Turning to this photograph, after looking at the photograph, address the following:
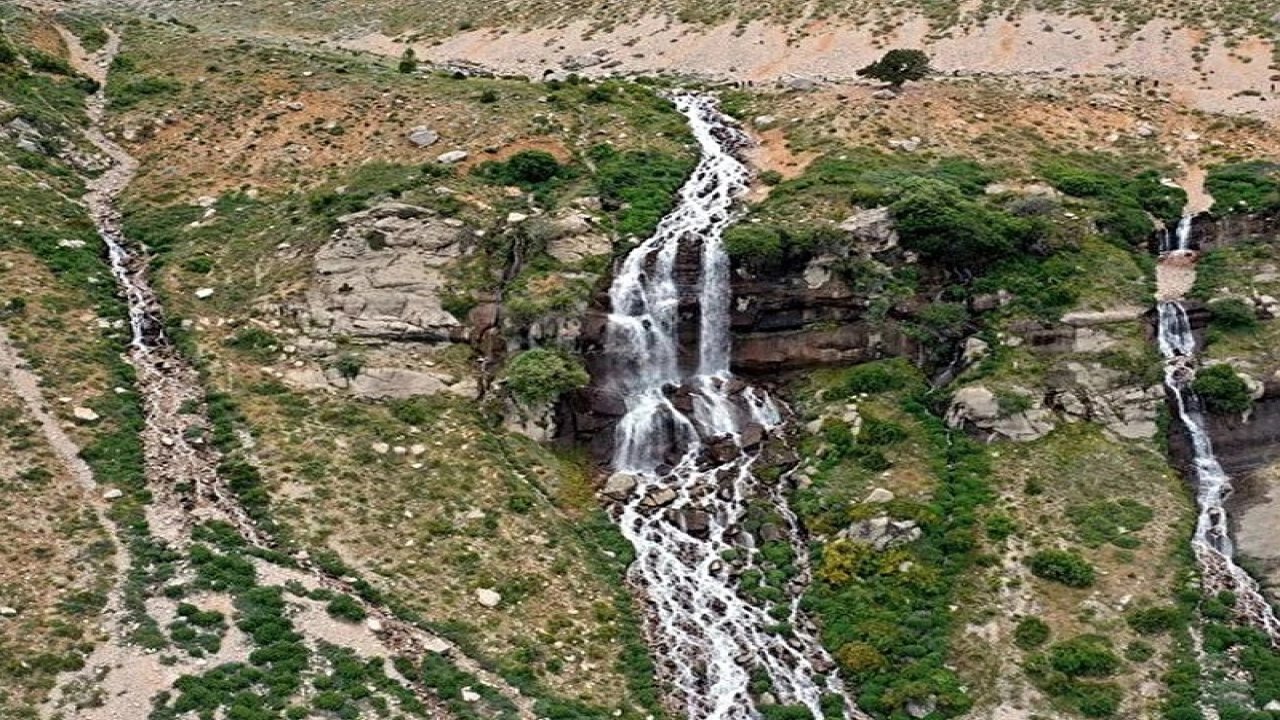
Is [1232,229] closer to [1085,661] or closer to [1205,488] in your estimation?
[1205,488]

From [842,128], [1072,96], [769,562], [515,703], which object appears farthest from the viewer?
[1072,96]

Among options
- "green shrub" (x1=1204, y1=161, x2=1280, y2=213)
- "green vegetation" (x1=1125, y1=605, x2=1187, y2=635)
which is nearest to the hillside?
"green vegetation" (x1=1125, y1=605, x2=1187, y2=635)

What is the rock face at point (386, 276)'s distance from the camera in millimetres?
59594

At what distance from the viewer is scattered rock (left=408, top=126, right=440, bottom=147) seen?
7488 centimetres

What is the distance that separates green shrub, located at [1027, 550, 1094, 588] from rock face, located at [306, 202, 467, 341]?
2833 centimetres

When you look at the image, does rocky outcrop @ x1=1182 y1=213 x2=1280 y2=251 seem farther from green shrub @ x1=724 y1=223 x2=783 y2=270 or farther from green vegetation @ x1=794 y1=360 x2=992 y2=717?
green shrub @ x1=724 y1=223 x2=783 y2=270

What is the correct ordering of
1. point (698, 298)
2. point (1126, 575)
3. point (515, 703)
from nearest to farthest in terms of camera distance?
point (515, 703)
point (1126, 575)
point (698, 298)

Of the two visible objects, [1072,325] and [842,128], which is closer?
[1072,325]

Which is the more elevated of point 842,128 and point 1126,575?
point 842,128

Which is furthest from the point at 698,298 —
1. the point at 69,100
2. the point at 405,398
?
the point at 69,100

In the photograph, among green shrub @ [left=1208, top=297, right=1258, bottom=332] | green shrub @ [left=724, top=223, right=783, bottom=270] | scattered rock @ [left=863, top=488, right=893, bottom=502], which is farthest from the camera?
green shrub @ [left=724, top=223, right=783, bottom=270]

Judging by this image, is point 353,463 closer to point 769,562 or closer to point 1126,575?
point 769,562

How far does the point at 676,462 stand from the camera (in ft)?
183

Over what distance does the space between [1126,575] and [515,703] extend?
23436 millimetres
